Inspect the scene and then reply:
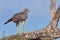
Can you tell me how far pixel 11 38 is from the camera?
393 inches

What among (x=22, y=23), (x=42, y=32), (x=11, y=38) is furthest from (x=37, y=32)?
(x=22, y=23)

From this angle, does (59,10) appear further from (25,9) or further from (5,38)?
(5,38)

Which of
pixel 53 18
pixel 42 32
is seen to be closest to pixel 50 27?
pixel 42 32

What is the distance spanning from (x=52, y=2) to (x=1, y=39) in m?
3.99

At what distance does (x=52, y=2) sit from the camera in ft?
42.2

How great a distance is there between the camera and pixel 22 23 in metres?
12.3

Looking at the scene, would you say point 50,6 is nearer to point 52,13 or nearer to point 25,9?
point 52,13

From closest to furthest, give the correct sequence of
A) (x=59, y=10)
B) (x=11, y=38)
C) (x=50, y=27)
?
(x=11, y=38)
(x=50, y=27)
(x=59, y=10)

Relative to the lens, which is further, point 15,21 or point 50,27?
point 15,21

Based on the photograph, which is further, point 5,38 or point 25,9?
point 25,9

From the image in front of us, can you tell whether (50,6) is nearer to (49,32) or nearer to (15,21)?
(15,21)

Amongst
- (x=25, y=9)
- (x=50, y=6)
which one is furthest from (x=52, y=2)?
(x=25, y=9)

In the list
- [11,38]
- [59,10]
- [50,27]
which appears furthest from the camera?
[59,10]

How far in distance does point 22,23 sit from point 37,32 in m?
2.12
